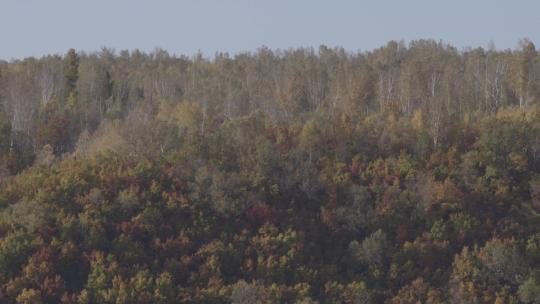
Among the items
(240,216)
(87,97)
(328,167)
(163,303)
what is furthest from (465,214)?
(87,97)

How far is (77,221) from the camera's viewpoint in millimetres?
38438

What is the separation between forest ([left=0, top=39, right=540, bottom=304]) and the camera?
36.7 m

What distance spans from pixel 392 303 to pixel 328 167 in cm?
1043

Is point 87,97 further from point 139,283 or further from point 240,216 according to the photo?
point 139,283

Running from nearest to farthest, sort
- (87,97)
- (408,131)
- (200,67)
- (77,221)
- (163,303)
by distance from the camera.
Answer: (163,303) < (77,221) < (408,131) < (87,97) < (200,67)

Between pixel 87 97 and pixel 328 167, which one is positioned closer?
pixel 328 167

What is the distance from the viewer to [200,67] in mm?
86125

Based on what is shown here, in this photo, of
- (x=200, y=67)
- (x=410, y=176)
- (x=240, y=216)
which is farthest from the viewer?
(x=200, y=67)

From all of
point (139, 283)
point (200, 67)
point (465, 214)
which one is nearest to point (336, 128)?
point (465, 214)

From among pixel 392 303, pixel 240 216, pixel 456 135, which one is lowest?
pixel 392 303

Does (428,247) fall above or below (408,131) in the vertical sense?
below

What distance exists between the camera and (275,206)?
43.2 m

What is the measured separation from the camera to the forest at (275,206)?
120 ft

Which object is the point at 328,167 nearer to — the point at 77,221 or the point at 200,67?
the point at 77,221
